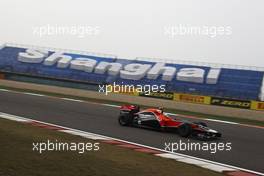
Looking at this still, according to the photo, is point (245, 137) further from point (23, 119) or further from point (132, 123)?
point (23, 119)

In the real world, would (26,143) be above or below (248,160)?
above

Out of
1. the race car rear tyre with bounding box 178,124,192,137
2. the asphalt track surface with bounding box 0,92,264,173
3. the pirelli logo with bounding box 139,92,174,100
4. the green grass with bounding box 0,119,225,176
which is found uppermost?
the green grass with bounding box 0,119,225,176

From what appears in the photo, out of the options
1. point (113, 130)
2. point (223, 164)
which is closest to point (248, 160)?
point (223, 164)

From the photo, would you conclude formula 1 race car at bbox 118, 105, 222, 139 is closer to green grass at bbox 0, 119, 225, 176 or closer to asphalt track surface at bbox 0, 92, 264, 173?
asphalt track surface at bbox 0, 92, 264, 173

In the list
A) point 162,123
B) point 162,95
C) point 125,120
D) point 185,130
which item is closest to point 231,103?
point 162,95

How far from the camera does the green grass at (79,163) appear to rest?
758 cm

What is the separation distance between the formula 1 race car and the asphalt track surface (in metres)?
0.22

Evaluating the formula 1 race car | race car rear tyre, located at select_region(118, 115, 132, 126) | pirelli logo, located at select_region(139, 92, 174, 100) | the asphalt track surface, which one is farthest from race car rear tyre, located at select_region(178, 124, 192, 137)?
pirelli logo, located at select_region(139, 92, 174, 100)

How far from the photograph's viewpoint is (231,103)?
1003 inches

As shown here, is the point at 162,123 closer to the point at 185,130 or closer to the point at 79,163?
the point at 185,130

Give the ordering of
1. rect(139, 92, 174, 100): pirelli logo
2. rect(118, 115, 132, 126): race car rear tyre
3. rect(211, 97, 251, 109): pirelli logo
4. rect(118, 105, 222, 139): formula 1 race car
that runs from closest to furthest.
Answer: rect(118, 105, 222, 139): formula 1 race car
rect(118, 115, 132, 126): race car rear tyre
rect(211, 97, 251, 109): pirelli logo
rect(139, 92, 174, 100): pirelli logo

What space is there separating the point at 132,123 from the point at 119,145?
13.1 feet

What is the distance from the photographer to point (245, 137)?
15430mm

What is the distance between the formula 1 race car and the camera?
14.0m
